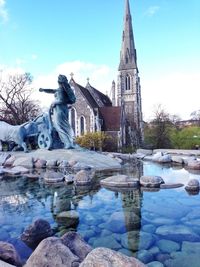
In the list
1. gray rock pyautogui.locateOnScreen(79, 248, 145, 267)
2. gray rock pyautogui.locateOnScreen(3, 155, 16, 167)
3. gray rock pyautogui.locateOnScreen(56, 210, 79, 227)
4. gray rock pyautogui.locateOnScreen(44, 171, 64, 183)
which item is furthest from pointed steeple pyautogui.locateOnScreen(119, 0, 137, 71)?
gray rock pyautogui.locateOnScreen(79, 248, 145, 267)

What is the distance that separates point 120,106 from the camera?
148 ft

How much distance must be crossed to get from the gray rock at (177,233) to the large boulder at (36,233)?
1477 millimetres

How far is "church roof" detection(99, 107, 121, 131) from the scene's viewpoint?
138 ft

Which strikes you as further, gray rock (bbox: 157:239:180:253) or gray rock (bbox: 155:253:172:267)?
gray rock (bbox: 157:239:180:253)

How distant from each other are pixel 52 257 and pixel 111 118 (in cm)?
4094

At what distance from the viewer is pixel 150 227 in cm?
386

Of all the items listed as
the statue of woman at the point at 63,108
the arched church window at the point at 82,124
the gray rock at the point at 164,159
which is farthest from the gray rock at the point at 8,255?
the arched church window at the point at 82,124

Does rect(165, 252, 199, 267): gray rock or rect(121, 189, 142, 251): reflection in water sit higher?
rect(121, 189, 142, 251): reflection in water

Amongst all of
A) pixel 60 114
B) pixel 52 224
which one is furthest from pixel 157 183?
pixel 60 114

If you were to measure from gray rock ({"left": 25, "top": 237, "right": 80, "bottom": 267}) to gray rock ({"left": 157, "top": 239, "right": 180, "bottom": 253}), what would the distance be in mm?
1163

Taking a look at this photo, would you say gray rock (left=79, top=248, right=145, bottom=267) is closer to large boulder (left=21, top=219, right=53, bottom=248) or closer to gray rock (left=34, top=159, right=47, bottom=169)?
large boulder (left=21, top=219, right=53, bottom=248)

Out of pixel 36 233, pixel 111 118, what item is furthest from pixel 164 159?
pixel 111 118

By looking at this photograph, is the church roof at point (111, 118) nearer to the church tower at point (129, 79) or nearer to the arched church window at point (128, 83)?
the church tower at point (129, 79)

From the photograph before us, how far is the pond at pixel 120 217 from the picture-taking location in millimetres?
3195
